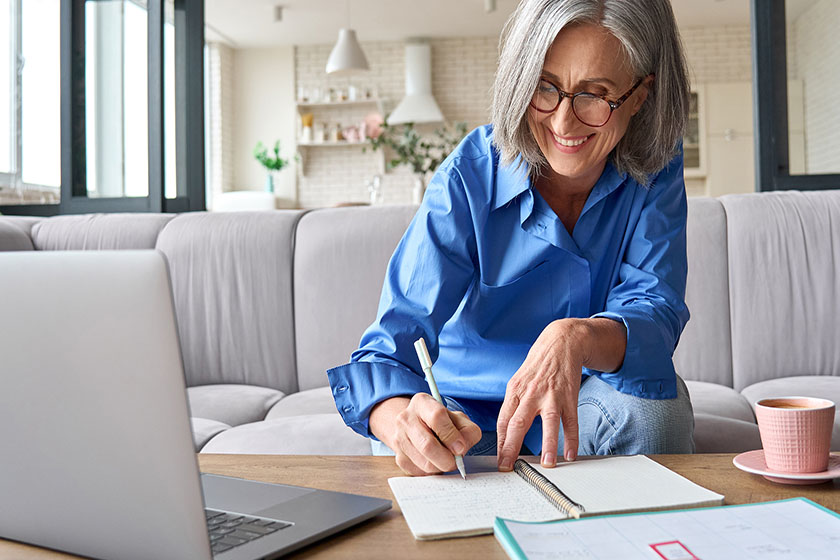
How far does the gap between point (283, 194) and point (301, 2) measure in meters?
2.28

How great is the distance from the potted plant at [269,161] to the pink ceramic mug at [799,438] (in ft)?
25.4

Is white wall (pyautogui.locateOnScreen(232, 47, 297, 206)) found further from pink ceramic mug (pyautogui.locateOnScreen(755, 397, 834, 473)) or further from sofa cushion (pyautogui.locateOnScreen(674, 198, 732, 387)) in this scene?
pink ceramic mug (pyautogui.locateOnScreen(755, 397, 834, 473))

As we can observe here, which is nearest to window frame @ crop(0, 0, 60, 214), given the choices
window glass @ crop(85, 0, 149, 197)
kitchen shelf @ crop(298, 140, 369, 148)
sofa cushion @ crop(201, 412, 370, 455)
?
window glass @ crop(85, 0, 149, 197)

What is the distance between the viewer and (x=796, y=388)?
1930 millimetres

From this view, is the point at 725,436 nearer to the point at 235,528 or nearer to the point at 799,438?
the point at 799,438

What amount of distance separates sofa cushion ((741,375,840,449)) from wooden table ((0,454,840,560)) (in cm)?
105

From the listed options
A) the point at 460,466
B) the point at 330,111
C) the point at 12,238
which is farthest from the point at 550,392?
the point at 330,111

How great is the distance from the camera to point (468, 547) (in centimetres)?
66

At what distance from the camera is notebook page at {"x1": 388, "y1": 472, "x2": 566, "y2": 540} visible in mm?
702

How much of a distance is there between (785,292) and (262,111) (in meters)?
7.45

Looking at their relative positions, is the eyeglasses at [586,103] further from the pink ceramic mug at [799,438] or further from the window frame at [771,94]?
the window frame at [771,94]

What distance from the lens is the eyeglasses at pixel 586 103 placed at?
3.75 feet

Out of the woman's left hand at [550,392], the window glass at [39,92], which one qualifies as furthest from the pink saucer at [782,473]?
the window glass at [39,92]

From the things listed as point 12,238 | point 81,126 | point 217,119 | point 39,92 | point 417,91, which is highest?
point 417,91
